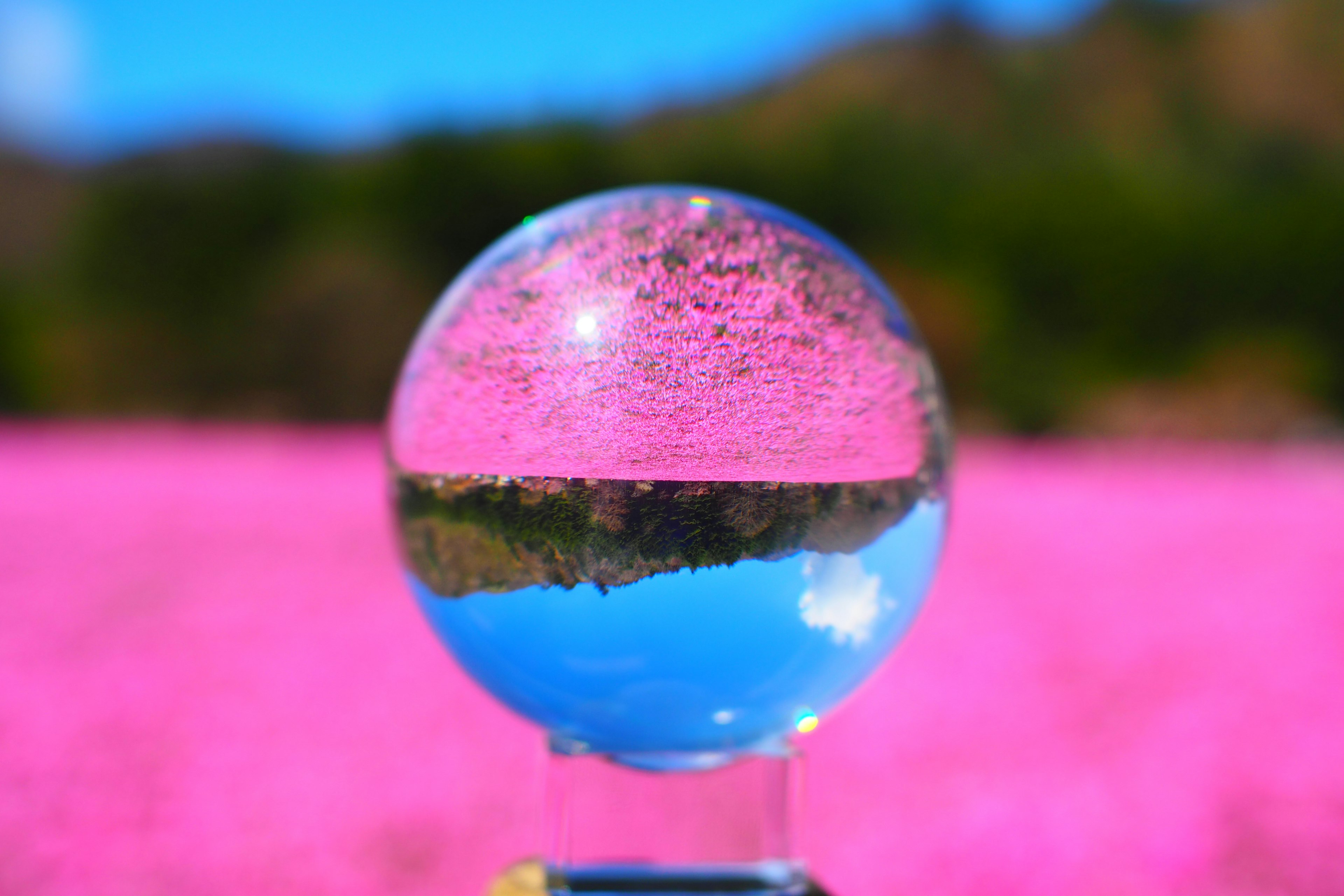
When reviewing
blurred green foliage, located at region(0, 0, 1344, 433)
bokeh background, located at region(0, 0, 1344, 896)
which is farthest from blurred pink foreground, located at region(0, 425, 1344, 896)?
blurred green foliage, located at region(0, 0, 1344, 433)

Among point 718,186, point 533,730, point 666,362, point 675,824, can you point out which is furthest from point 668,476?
point 718,186

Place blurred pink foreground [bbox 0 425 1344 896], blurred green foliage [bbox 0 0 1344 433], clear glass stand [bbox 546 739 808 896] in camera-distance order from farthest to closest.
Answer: blurred green foliage [bbox 0 0 1344 433] < blurred pink foreground [bbox 0 425 1344 896] < clear glass stand [bbox 546 739 808 896]

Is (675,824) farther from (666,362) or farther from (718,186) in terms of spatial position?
(718,186)

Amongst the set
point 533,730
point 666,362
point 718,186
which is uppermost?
point 718,186

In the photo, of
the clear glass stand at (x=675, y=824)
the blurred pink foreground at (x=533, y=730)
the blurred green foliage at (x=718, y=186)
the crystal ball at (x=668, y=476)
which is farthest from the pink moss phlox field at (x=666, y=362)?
the blurred green foliage at (x=718, y=186)

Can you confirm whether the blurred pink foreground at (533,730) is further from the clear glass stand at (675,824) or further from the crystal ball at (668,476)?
the crystal ball at (668,476)

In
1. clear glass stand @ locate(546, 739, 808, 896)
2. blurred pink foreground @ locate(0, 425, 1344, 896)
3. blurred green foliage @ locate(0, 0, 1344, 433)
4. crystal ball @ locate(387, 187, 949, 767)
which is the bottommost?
blurred pink foreground @ locate(0, 425, 1344, 896)

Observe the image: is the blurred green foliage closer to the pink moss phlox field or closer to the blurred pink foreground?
the blurred pink foreground
